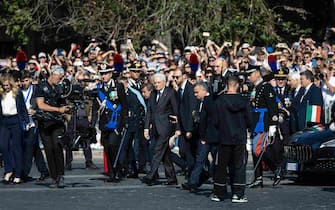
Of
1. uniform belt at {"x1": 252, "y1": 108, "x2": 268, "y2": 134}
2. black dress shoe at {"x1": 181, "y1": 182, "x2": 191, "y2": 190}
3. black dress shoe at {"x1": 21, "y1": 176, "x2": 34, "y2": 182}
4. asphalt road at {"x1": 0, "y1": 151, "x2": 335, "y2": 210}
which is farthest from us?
black dress shoe at {"x1": 21, "y1": 176, "x2": 34, "y2": 182}

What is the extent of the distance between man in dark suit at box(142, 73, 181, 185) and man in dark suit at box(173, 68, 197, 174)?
145mm

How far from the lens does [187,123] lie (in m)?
17.1

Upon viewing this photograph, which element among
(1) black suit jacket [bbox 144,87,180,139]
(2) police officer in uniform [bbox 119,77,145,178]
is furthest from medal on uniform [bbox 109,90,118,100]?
(1) black suit jacket [bbox 144,87,180,139]

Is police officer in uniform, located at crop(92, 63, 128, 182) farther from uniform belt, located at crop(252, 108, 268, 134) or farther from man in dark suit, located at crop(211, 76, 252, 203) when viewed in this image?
man in dark suit, located at crop(211, 76, 252, 203)

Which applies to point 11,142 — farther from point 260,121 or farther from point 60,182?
point 260,121

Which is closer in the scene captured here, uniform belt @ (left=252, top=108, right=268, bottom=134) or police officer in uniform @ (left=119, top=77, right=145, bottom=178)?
uniform belt @ (left=252, top=108, right=268, bottom=134)

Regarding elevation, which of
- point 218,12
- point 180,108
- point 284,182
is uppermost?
point 218,12

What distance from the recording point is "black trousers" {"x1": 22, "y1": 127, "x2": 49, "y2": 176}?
59.9 feet

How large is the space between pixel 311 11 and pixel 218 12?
329 inches

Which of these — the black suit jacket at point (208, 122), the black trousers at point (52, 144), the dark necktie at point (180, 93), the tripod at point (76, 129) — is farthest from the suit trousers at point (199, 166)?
the tripod at point (76, 129)

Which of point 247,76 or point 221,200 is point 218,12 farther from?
point 221,200

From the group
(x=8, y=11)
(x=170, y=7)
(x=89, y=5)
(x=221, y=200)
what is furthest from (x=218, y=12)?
(x=221, y=200)

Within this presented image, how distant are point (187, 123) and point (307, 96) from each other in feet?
9.34

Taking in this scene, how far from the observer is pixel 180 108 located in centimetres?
1747
